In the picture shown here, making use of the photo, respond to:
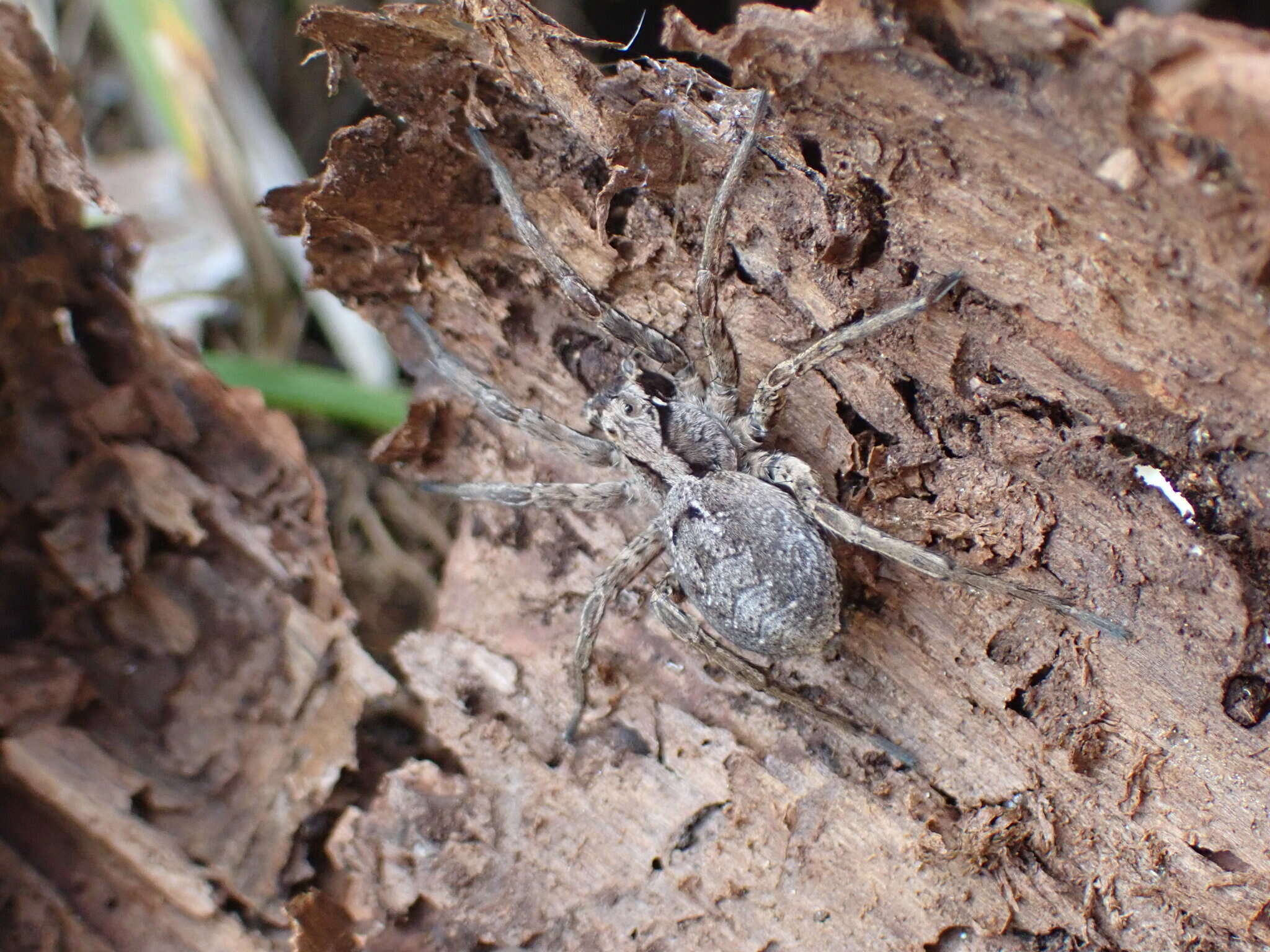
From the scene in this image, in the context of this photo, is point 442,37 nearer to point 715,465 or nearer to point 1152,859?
point 715,465

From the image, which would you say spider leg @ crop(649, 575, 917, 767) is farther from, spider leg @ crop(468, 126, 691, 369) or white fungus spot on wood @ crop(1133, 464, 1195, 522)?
white fungus spot on wood @ crop(1133, 464, 1195, 522)

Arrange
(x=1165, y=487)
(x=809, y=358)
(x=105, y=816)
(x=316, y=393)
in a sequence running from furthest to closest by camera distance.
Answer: (x=316, y=393)
(x=105, y=816)
(x=809, y=358)
(x=1165, y=487)

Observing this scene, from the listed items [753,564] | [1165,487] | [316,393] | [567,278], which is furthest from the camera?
[316,393]

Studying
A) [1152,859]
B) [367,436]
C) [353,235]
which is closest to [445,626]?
[353,235]

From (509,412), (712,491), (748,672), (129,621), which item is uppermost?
(509,412)

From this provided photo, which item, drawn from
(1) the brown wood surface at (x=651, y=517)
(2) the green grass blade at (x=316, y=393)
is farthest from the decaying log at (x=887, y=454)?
(2) the green grass blade at (x=316, y=393)

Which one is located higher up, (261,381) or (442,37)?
(442,37)

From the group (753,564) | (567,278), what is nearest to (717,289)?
(567,278)

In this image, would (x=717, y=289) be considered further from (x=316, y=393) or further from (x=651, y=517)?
(x=316, y=393)
